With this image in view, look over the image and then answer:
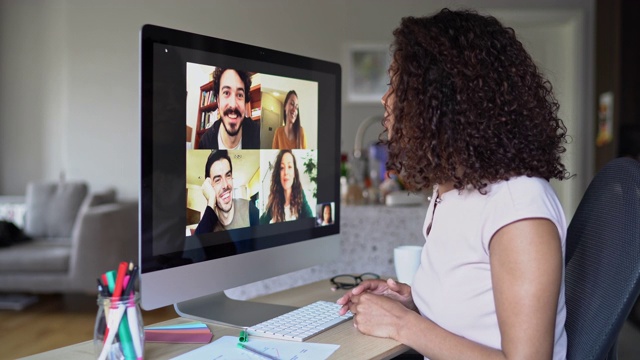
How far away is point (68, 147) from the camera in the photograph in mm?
5238

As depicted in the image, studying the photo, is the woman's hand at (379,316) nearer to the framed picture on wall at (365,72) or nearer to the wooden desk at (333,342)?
the wooden desk at (333,342)

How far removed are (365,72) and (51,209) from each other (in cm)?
271

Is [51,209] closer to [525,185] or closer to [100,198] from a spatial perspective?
[100,198]

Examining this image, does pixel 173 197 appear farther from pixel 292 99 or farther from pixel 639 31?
pixel 639 31

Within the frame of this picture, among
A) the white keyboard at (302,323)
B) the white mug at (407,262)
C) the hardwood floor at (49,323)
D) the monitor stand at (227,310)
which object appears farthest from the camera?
the hardwood floor at (49,323)

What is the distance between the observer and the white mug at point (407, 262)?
137cm

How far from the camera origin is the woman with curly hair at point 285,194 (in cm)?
123

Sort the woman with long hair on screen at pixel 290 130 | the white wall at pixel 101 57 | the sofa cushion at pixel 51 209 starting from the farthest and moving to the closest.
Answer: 1. the white wall at pixel 101 57
2. the sofa cushion at pixel 51 209
3. the woman with long hair on screen at pixel 290 130

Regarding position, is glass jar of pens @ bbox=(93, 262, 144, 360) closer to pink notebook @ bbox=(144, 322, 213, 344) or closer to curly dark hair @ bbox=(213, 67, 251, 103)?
pink notebook @ bbox=(144, 322, 213, 344)

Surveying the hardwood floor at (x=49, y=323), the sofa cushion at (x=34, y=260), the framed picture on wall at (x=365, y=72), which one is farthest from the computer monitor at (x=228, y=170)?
the framed picture on wall at (x=365, y=72)

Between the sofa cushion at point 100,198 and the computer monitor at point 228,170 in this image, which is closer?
the computer monitor at point 228,170

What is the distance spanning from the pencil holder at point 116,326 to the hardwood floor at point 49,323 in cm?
254

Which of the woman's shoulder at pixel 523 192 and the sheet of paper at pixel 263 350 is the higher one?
the woman's shoulder at pixel 523 192

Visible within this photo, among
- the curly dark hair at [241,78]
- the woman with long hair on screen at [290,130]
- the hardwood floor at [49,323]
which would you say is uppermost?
the curly dark hair at [241,78]
